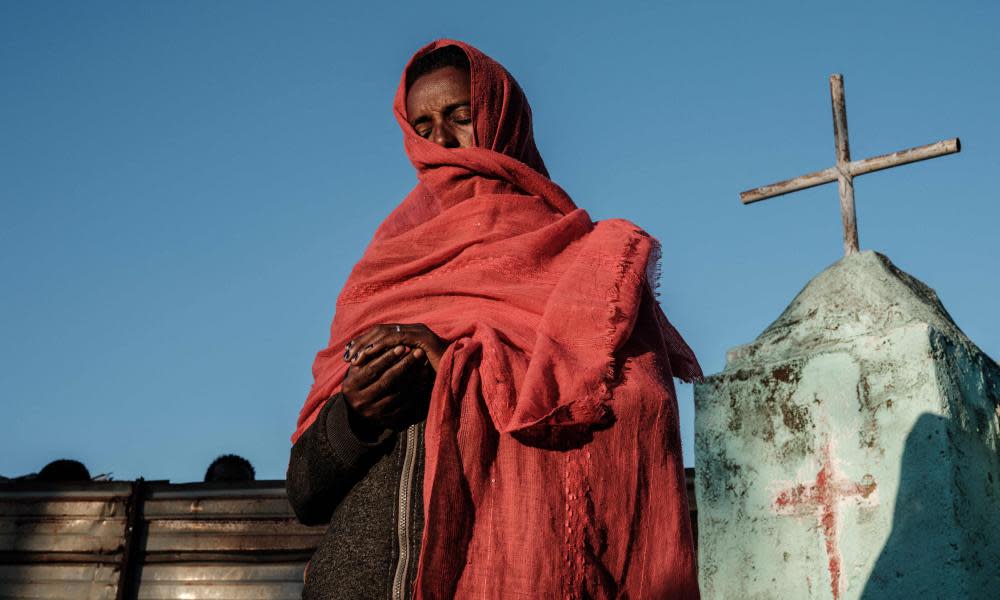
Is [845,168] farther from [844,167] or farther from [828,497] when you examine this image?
[828,497]

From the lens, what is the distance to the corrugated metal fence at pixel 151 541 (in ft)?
22.1

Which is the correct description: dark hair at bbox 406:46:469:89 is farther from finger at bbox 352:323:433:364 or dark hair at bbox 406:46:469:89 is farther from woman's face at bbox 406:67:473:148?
finger at bbox 352:323:433:364

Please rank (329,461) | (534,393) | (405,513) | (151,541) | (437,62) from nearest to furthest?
(534,393), (405,513), (329,461), (437,62), (151,541)

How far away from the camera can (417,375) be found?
1.97 m

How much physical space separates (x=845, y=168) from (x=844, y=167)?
10 millimetres

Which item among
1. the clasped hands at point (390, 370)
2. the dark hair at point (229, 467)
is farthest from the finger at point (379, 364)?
the dark hair at point (229, 467)

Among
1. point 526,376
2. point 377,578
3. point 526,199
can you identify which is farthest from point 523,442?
point 526,199

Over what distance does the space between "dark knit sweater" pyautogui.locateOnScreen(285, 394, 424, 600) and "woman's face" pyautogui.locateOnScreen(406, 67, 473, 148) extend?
75 cm

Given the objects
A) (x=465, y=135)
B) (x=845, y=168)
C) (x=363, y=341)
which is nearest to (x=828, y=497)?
(x=845, y=168)

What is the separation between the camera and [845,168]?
193 inches

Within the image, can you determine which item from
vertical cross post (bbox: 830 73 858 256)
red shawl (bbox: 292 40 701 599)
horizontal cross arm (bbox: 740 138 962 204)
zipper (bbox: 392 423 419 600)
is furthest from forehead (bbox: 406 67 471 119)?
horizontal cross arm (bbox: 740 138 962 204)

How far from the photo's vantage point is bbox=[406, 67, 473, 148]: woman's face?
8.09ft

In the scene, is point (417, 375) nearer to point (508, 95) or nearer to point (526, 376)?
point (526, 376)

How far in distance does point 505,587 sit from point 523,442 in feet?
0.84
